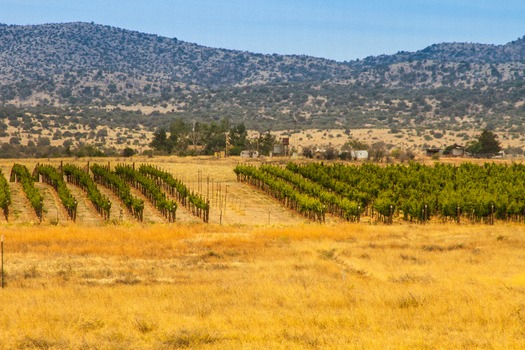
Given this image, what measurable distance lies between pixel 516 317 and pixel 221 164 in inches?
2900

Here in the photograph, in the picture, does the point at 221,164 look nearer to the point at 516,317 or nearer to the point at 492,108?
the point at 516,317

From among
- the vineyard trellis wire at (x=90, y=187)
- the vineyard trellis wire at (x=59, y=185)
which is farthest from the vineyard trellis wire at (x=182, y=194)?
the vineyard trellis wire at (x=59, y=185)

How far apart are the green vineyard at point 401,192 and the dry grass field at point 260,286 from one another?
12.8 ft

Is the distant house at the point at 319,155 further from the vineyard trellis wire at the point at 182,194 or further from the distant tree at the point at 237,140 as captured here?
the vineyard trellis wire at the point at 182,194

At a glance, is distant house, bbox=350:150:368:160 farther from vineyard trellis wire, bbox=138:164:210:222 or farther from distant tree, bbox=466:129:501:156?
vineyard trellis wire, bbox=138:164:210:222

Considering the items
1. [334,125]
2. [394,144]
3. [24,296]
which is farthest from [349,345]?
[334,125]

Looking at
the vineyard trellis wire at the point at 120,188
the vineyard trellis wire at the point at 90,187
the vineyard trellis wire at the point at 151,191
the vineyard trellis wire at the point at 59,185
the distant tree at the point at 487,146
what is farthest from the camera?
the distant tree at the point at 487,146

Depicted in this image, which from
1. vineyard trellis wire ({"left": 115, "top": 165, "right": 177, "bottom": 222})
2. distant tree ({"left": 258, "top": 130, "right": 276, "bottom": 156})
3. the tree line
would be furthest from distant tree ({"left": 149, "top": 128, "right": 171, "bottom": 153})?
vineyard trellis wire ({"left": 115, "top": 165, "right": 177, "bottom": 222})

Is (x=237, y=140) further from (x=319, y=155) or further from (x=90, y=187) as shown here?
(x=90, y=187)

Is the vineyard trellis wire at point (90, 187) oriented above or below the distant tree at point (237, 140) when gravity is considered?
below

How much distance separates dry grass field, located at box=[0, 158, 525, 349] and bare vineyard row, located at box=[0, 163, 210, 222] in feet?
7.78

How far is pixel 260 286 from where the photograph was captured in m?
24.0

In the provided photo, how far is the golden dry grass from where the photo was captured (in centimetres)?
1655

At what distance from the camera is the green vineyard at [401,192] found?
2024 inches
